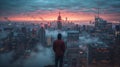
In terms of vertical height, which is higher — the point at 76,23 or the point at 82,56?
the point at 76,23

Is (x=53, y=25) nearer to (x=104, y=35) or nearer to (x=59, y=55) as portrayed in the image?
(x=104, y=35)

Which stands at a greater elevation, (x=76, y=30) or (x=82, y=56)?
(x=76, y=30)

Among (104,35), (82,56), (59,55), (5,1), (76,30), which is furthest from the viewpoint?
(82,56)

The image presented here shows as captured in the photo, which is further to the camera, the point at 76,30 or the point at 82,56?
the point at 82,56

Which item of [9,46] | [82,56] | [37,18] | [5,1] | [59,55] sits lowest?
[82,56]

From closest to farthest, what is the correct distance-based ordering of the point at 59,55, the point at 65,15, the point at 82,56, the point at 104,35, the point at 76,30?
1. the point at 59,55
2. the point at 65,15
3. the point at 76,30
4. the point at 104,35
5. the point at 82,56

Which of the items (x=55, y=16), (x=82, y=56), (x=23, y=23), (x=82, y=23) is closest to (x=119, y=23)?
(x=82, y=23)

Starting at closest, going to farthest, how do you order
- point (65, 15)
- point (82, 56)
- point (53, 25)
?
point (65, 15) → point (53, 25) → point (82, 56)

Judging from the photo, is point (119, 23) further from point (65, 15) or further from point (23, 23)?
point (23, 23)

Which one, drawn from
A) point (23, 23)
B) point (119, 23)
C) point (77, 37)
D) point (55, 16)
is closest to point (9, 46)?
point (77, 37)
